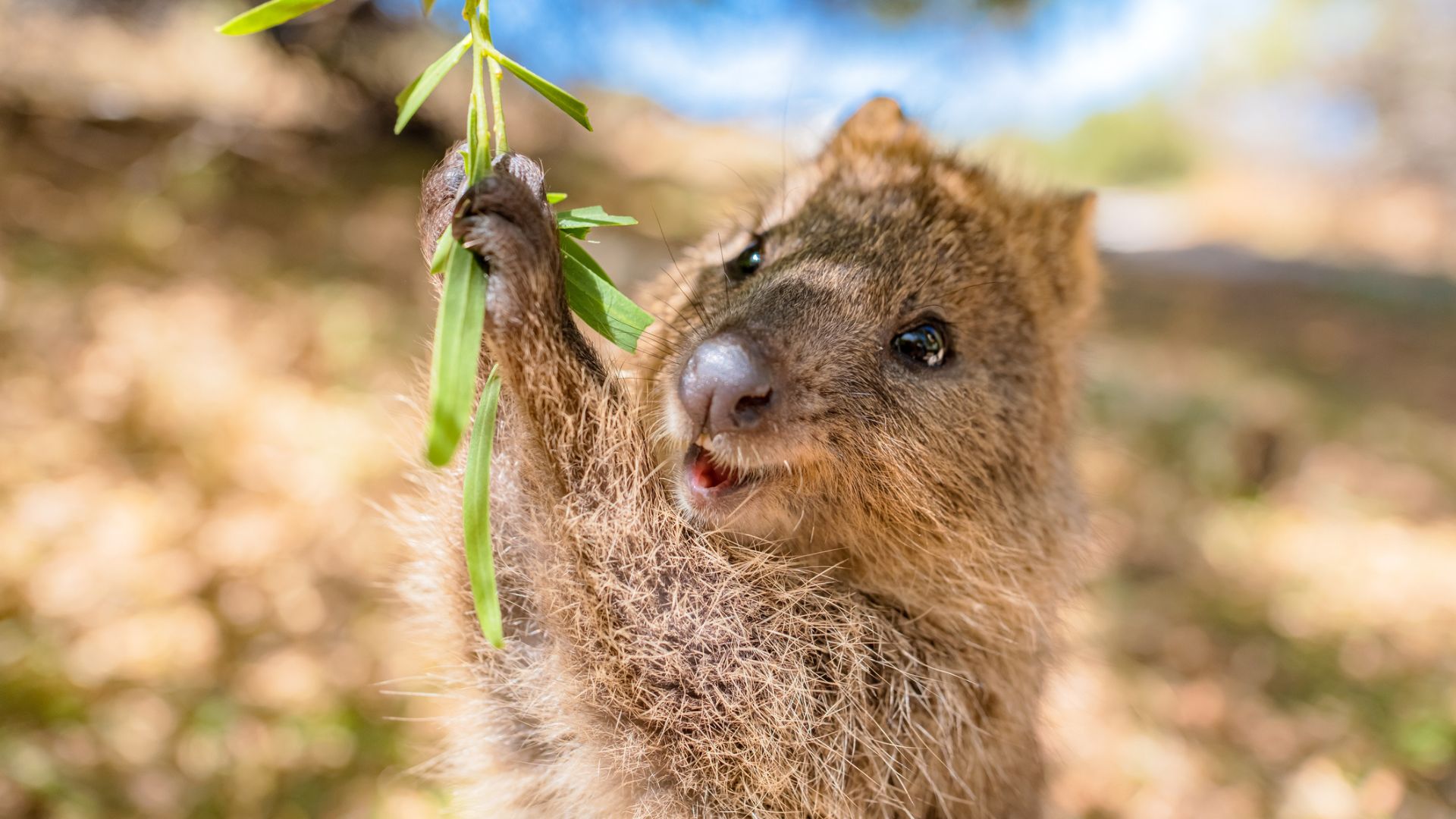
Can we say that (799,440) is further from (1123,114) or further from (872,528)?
(1123,114)

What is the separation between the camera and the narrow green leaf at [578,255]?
84.9 inches

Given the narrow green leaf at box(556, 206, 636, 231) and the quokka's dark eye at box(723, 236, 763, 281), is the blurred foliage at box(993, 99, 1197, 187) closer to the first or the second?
the quokka's dark eye at box(723, 236, 763, 281)

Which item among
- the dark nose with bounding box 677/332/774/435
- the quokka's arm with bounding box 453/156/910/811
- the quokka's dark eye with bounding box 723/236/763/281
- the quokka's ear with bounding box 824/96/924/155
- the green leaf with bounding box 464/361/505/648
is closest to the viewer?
the green leaf with bounding box 464/361/505/648

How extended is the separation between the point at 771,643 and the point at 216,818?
3274mm

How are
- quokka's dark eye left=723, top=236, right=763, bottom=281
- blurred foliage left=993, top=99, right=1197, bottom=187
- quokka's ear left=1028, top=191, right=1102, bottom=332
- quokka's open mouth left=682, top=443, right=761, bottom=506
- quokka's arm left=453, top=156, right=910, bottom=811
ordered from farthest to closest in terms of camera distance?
1. blurred foliage left=993, top=99, right=1197, bottom=187
2. quokka's ear left=1028, top=191, right=1102, bottom=332
3. quokka's dark eye left=723, top=236, right=763, bottom=281
4. quokka's open mouth left=682, top=443, right=761, bottom=506
5. quokka's arm left=453, top=156, right=910, bottom=811

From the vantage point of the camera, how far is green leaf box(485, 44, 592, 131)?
177 cm

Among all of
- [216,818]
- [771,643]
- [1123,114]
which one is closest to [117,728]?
[216,818]

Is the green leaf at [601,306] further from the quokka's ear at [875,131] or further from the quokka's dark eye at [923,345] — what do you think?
the quokka's ear at [875,131]

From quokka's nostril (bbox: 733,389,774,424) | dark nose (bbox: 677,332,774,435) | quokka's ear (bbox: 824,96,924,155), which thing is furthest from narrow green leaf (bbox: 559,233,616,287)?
quokka's ear (bbox: 824,96,924,155)

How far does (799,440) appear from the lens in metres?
2.15

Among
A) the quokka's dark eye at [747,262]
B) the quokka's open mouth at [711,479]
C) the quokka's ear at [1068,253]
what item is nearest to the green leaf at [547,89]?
the quokka's open mouth at [711,479]

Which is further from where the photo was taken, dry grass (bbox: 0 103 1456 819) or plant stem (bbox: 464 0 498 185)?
dry grass (bbox: 0 103 1456 819)

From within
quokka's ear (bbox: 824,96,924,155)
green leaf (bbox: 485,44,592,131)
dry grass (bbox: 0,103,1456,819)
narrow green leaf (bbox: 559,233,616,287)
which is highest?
quokka's ear (bbox: 824,96,924,155)

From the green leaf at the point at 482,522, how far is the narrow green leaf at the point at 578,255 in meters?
0.36
